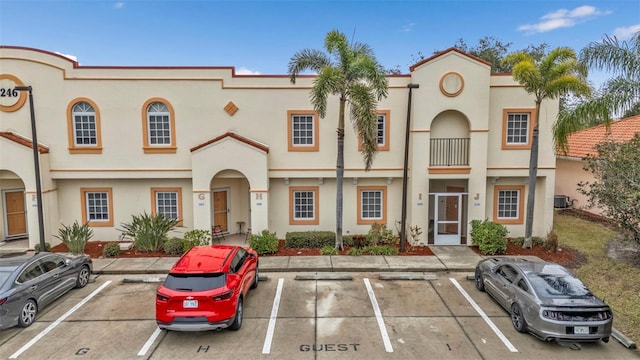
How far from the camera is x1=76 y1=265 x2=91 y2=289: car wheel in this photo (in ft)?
38.6

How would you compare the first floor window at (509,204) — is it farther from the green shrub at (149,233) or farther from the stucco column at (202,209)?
the green shrub at (149,233)

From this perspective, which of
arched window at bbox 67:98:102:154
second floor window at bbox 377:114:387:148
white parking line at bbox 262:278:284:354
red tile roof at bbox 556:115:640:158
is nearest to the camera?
white parking line at bbox 262:278:284:354

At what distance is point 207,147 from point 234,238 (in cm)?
435

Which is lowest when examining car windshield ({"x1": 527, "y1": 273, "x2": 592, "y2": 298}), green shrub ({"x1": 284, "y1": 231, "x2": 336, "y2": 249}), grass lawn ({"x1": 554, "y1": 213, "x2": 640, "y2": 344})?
grass lawn ({"x1": 554, "y1": 213, "x2": 640, "y2": 344})

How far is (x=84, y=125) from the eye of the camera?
54.1 ft

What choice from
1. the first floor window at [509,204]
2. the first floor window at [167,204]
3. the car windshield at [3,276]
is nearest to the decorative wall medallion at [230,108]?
the first floor window at [167,204]

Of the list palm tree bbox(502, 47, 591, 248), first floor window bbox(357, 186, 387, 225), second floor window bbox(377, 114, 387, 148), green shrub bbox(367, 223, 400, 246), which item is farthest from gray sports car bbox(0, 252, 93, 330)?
palm tree bbox(502, 47, 591, 248)

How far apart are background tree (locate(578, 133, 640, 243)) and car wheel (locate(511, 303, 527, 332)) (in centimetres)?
604

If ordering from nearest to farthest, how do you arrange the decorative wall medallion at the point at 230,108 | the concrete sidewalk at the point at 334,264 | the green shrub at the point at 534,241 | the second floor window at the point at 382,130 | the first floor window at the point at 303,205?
1. the concrete sidewalk at the point at 334,264
2. the green shrub at the point at 534,241
3. the decorative wall medallion at the point at 230,108
4. the second floor window at the point at 382,130
5. the first floor window at the point at 303,205

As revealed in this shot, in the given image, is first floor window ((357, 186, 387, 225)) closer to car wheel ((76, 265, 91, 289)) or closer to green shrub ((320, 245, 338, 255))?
green shrub ((320, 245, 338, 255))

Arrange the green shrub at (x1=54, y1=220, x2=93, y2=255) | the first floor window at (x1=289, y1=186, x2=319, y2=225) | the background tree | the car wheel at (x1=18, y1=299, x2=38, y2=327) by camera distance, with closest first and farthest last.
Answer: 1. the car wheel at (x1=18, y1=299, x2=38, y2=327)
2. the background tree
3. the green shrub at (x1=54, y1=220, x2=93, y2=255)
4. the first floor window at (x1=289, y1=186, x2=319, y2=225)

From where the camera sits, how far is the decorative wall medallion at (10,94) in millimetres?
15922

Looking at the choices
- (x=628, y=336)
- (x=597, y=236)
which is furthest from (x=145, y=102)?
(x=597, y=236)

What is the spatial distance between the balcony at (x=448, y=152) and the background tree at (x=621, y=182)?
4.59m
